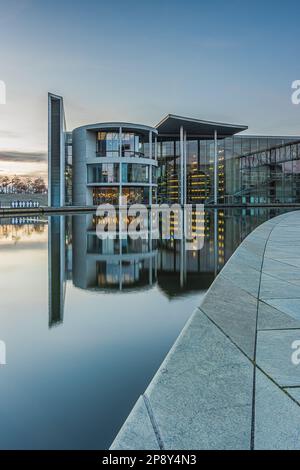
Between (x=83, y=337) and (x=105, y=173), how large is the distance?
49382 mm

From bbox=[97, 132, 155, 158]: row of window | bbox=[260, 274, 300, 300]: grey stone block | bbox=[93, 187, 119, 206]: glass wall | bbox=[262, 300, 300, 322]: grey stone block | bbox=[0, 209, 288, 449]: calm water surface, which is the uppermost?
bbox=[97, 132, 155, 158]: row of window

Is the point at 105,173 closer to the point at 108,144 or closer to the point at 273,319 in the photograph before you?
the point at 108,144

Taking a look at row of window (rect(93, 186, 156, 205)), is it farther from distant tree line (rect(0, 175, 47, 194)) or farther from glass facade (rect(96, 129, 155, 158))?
distant tree line (rect(0, 175, 47, 194))

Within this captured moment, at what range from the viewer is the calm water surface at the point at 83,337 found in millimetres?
2350

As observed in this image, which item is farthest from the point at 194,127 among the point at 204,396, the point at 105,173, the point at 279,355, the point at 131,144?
the point at 204,396

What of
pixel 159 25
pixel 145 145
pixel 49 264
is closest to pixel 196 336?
pixel 49 264

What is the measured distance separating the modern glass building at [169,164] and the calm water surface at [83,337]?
4031 centimetres

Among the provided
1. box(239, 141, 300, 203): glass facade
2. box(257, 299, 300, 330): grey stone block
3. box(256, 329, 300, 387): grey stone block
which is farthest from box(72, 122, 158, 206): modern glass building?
box(256, 329, 300, 387): grey stone block

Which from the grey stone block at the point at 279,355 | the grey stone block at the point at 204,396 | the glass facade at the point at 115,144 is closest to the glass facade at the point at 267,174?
the glass facade at the point at 115,144

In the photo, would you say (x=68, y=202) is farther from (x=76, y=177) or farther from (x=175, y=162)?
(x=175, y=162)

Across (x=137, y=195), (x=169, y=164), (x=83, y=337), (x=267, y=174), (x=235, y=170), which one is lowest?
(x=83, y=337)

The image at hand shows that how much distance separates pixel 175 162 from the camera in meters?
65.2

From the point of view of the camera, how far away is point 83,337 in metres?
3.90

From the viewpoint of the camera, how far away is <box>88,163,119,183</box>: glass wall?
51.9 metres
